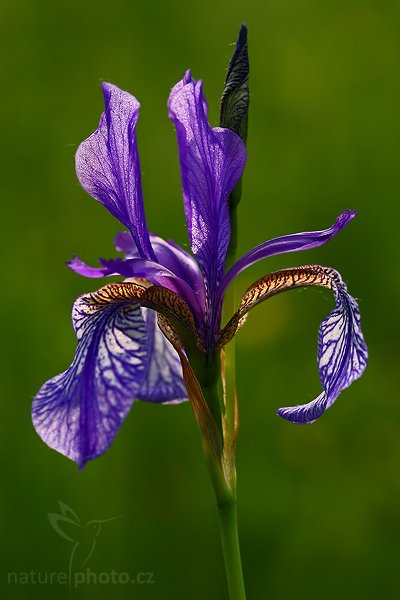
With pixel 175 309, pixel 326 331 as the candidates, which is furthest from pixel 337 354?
pixel 175 309

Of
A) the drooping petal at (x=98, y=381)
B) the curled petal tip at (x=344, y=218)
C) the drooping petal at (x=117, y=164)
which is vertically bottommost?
the drooping petal at (x=98, y=381)

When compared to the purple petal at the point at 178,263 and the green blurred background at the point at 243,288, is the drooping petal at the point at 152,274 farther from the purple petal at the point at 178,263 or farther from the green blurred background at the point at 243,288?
the green blurred background at the point at 243,288

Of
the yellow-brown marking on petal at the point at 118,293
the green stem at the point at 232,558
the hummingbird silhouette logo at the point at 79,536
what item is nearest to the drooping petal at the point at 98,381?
the yellow-brown marking on petal at the point at 118,293

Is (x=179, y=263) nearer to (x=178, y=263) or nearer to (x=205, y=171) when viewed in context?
(x=178, y=263)

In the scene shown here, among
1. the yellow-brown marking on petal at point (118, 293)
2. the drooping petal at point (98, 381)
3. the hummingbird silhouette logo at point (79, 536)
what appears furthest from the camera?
the hummingbird silhouette logo at point (79, 536)

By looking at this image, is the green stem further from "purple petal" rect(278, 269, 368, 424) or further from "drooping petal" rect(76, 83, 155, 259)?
"drooping petal" rect(76, 83, 155, 259)

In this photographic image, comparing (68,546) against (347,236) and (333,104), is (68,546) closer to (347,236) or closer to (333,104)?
(347,236)

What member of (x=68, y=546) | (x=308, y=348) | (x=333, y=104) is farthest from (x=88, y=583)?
(x=333, y=104)
